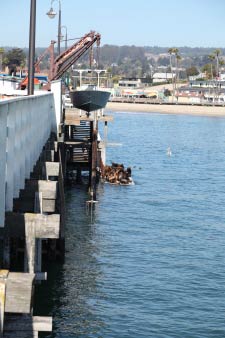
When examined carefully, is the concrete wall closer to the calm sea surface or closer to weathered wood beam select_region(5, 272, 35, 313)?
weathered wood beam select_region(5, 272, 35, 313)

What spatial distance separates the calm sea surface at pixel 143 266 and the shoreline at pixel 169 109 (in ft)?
417

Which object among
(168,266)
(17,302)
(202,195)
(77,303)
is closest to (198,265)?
(168,266)

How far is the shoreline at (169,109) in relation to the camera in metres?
174

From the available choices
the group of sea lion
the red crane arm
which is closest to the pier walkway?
the group of sea lion

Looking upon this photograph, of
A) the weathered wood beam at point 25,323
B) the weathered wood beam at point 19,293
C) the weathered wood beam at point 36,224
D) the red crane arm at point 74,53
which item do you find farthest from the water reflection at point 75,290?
the red crane arm at point 74,53

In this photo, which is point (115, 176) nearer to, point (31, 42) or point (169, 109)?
point (31, 42)

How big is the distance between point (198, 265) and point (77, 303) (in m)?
5.74

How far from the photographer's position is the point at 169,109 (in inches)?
7092

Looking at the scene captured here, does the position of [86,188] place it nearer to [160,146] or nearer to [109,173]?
[109,173]

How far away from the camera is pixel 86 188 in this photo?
40.8 m

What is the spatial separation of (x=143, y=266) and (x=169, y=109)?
517 ft

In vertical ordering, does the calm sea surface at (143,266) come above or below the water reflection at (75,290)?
below

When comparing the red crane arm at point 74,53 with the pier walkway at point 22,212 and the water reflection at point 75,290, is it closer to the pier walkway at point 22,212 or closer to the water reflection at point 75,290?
the water reflection at point 75,290

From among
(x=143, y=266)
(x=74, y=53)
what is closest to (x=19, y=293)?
(x=143, y=266)
